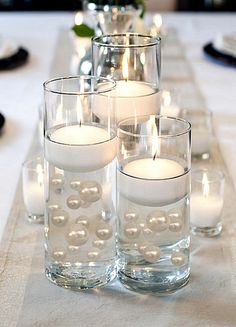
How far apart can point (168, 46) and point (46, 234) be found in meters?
1.42

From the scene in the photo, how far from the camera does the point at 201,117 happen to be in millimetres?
1403

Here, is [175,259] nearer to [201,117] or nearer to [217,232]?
[217,232]

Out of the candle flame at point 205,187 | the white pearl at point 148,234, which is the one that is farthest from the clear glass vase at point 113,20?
the white pearl at point 148,234

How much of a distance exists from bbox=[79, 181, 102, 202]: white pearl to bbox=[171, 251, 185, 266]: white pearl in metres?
0.12

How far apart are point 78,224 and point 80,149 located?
0.10m

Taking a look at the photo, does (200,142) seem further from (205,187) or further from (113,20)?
(113,20)

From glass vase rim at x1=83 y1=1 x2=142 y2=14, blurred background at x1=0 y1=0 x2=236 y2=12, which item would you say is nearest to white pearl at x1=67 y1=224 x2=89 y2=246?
glass vase rim at x1=83 y1=1 x2=142 y2=14

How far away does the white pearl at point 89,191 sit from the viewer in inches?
32.2

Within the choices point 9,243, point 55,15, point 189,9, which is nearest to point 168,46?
point 55,15

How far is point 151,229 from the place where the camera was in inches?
31.9

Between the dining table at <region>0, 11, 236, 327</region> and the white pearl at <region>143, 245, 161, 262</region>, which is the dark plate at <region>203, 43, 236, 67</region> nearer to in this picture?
the dining table at <region>0, 11, 236, 327</region>

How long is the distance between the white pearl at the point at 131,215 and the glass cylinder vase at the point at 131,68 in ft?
0.64

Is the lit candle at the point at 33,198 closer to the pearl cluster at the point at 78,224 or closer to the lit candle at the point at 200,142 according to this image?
the pearl cluster at the point at 78,224

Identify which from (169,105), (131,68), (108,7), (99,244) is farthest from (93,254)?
(108,7)
